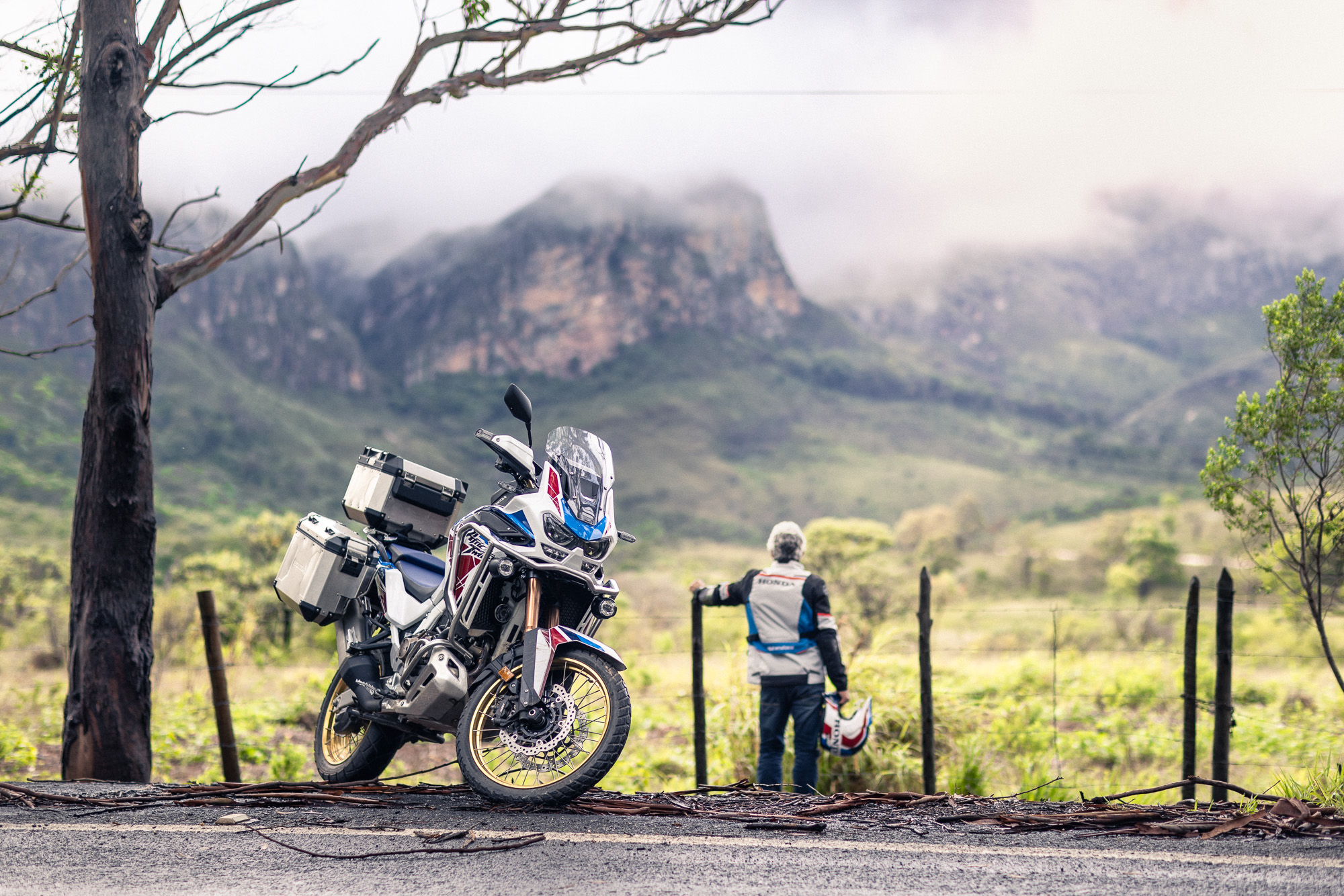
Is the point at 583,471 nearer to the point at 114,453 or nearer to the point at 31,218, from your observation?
the point at 114,453

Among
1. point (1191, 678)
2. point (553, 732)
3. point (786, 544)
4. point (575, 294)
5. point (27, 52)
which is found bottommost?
point (1191, 678)

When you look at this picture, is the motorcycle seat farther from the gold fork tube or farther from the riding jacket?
the riding jacket

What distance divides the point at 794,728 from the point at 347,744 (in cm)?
282

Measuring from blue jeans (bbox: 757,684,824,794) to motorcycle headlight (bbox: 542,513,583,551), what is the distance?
2.35m

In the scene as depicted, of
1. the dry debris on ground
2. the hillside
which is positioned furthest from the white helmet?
the hillside

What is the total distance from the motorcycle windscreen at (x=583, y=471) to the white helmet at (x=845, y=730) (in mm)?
2295

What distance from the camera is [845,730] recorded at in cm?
616

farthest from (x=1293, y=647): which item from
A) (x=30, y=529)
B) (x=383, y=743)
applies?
(x=30, y=529)

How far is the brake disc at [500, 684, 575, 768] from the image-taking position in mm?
4418

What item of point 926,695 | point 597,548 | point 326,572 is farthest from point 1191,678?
point 326,572

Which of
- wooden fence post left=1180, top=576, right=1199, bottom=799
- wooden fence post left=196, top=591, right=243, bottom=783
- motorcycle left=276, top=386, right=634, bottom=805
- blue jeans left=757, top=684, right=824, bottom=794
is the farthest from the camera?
wooden fence post left=196, top=591, right=243, bottom=783

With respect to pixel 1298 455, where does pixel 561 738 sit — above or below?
below

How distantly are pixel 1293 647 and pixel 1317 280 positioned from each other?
2067cm

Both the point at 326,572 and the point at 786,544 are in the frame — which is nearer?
the point at 326,572
